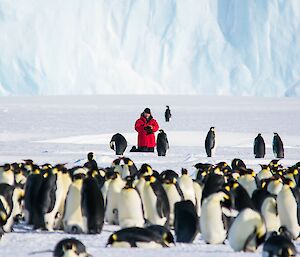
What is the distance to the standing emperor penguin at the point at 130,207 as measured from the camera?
6191 mm

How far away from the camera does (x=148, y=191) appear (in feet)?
21.3

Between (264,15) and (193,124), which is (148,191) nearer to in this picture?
(193,124)

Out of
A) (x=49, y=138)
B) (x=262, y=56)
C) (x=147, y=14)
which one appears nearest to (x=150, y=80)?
(x=147, y=14)

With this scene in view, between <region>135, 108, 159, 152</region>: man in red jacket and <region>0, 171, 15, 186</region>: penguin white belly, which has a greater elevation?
<region>135, 108, 159, 152</region>: man in red jacket

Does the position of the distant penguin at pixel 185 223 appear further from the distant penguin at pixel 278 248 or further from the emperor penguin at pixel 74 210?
the distant penguin at pixel 278 248

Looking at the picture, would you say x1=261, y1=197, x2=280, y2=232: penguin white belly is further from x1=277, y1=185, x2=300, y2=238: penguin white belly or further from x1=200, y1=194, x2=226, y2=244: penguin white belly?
x1=200, y1=194, x2=226, y2=244: penguin white belly

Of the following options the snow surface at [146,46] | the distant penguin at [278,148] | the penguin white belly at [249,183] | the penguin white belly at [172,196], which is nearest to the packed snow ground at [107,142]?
the distant penguin at [278,148]

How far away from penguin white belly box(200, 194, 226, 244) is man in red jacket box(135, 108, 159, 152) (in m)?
7.93

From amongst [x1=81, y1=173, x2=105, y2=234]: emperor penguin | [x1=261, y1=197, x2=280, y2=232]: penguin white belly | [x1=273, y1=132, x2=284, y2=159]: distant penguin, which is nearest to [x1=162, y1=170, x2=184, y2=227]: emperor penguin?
[x1=81, y1=173, x2=105, y2=234]: emperor penguin

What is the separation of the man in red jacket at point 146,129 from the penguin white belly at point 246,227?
27.8 ft

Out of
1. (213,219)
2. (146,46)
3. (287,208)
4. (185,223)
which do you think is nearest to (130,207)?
(185,223)

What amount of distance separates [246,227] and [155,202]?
1.25 meters

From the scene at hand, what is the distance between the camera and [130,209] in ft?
20.5

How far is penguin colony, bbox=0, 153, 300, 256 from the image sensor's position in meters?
5.47
